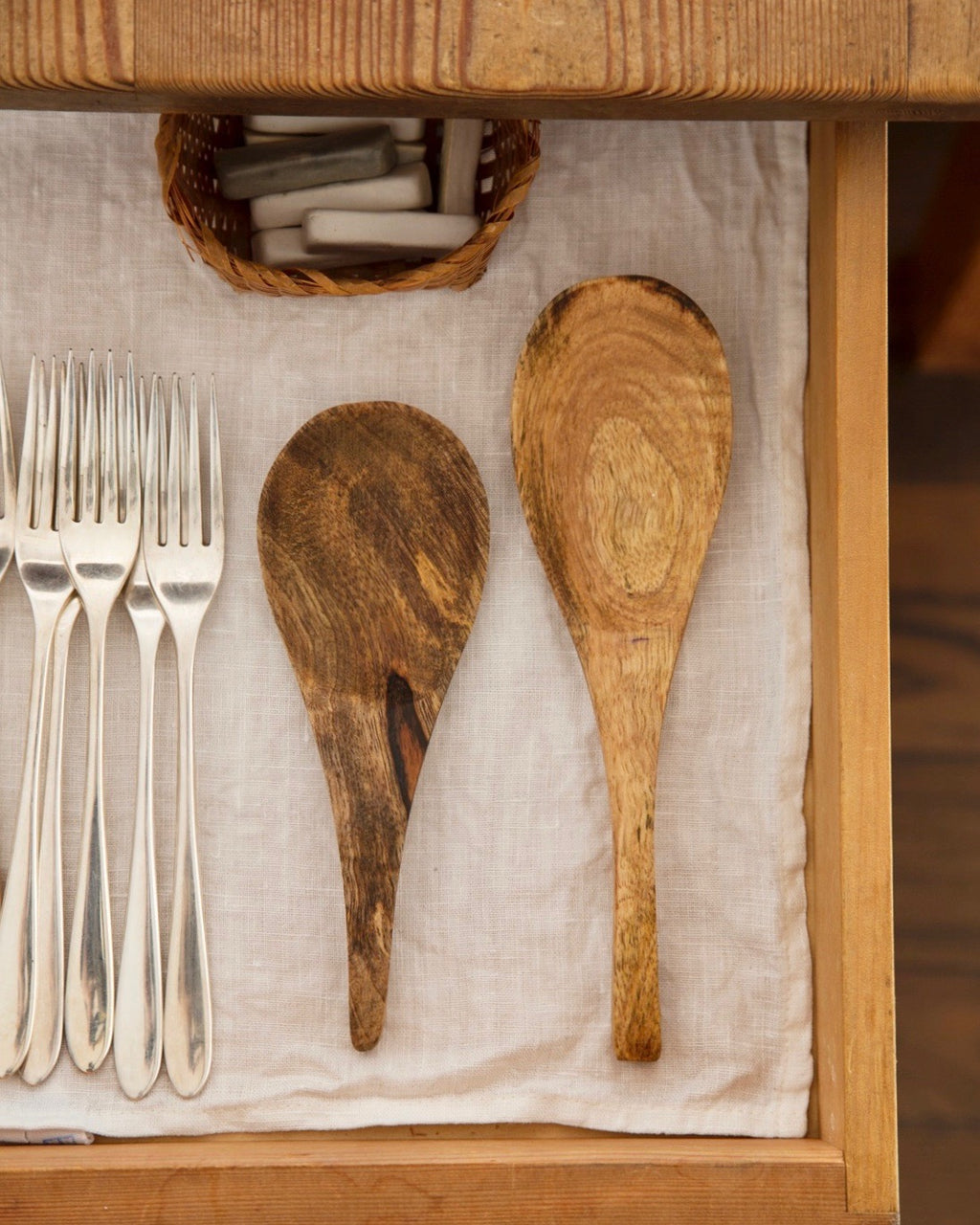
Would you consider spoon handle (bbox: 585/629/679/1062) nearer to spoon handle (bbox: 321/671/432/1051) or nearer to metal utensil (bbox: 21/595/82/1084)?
spoon handle (bbox: 321/671/432/1051)

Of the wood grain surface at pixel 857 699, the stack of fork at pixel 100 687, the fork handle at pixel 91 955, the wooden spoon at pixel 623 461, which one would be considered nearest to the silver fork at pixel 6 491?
the stack of fork at pixel 100 687

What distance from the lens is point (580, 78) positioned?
16.7 inches

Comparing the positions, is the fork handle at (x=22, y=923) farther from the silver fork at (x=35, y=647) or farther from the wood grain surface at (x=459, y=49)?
the wood grain surface at (x=459, y=49)

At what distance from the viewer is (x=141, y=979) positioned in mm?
495

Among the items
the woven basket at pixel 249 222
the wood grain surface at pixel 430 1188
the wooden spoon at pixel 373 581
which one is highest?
the woven basket at pixel 249 222

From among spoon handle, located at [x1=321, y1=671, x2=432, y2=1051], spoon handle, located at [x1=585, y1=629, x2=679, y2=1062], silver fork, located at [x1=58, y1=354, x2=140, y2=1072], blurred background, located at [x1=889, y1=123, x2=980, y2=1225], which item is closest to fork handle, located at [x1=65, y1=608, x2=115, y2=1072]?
silver fork, located at [x1=58, y1=354, x2=140, y2=1072]

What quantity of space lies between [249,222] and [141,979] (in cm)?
37

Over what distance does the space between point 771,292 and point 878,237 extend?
76mm

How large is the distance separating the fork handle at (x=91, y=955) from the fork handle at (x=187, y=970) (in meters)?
0.03

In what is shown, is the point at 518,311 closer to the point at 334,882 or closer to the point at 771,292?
the point at 771,292

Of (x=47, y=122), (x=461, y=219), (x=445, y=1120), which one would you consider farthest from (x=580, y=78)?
(x=445, y=1120)

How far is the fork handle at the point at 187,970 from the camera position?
1.63ft

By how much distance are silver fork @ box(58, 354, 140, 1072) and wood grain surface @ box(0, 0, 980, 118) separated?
152mm

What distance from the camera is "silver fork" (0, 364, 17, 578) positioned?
0.52m
